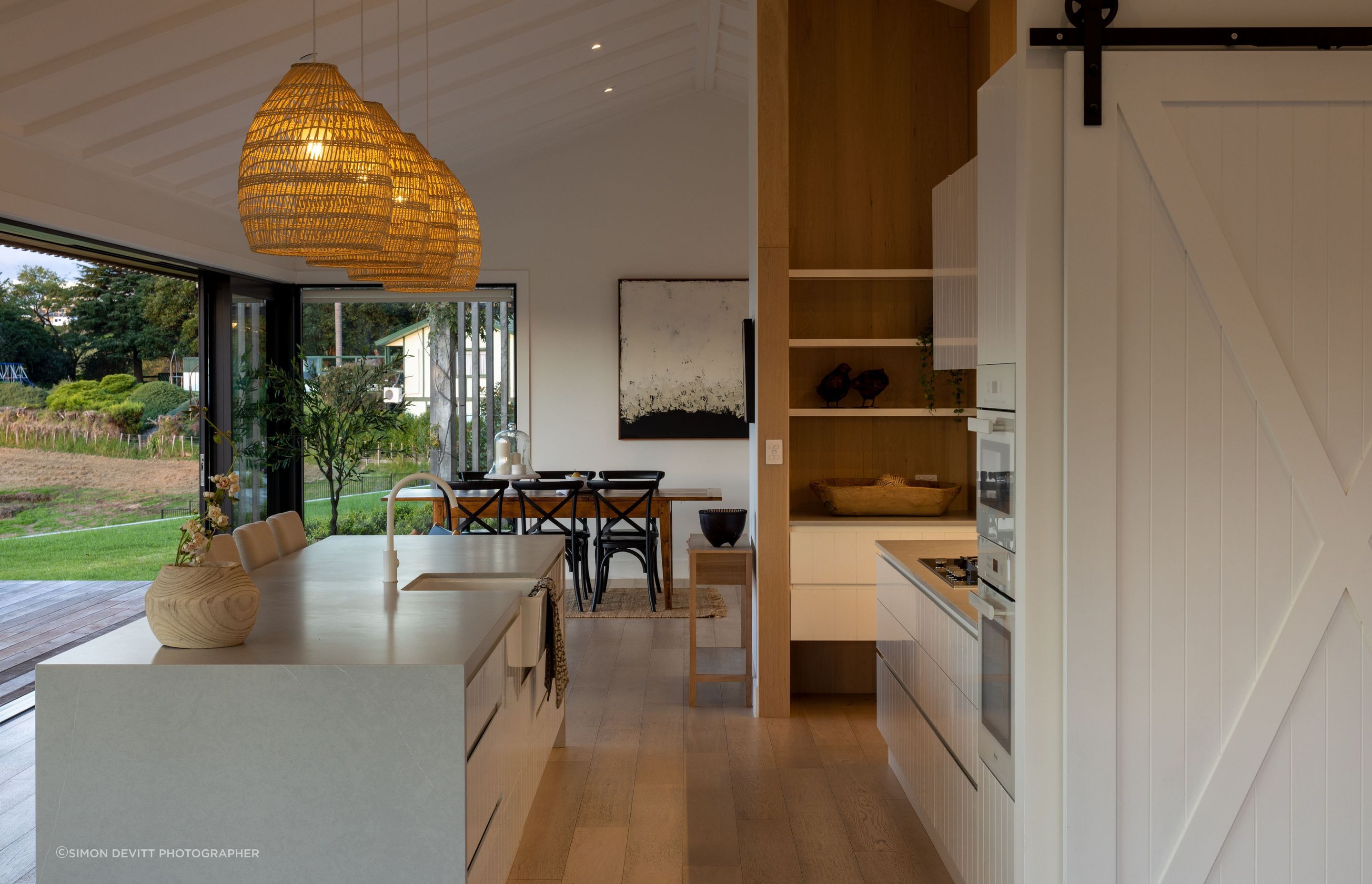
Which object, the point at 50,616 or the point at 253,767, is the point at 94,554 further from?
the point at 253,767

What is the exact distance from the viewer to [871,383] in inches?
187

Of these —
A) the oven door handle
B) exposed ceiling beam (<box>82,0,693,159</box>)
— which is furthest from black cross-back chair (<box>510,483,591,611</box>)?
the oven door handle

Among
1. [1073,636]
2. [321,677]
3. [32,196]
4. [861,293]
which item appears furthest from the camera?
[861,293]

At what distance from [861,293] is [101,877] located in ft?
12.5

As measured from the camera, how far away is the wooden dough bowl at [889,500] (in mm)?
4582

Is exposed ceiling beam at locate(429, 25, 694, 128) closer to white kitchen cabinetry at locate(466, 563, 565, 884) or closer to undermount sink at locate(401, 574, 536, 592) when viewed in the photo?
undermount sink at locate(401, 574, 536, 592)

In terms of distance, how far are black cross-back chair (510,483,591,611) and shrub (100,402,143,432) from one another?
2244 mm

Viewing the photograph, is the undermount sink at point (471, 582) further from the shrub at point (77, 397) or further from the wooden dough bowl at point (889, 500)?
the shrub at point (77, 397)

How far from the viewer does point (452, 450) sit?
8.21 meters

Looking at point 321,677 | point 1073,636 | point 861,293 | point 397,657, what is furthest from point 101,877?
point 861,293

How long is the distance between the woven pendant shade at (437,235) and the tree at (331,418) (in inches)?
165

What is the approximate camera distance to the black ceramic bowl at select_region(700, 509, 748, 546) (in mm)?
4699

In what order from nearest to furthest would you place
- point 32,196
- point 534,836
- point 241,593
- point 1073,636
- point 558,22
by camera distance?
point 1073,636, point 241,593, point 534,836, point 32,196, point 558,22

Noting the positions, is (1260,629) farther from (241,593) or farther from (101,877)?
(101,877)
